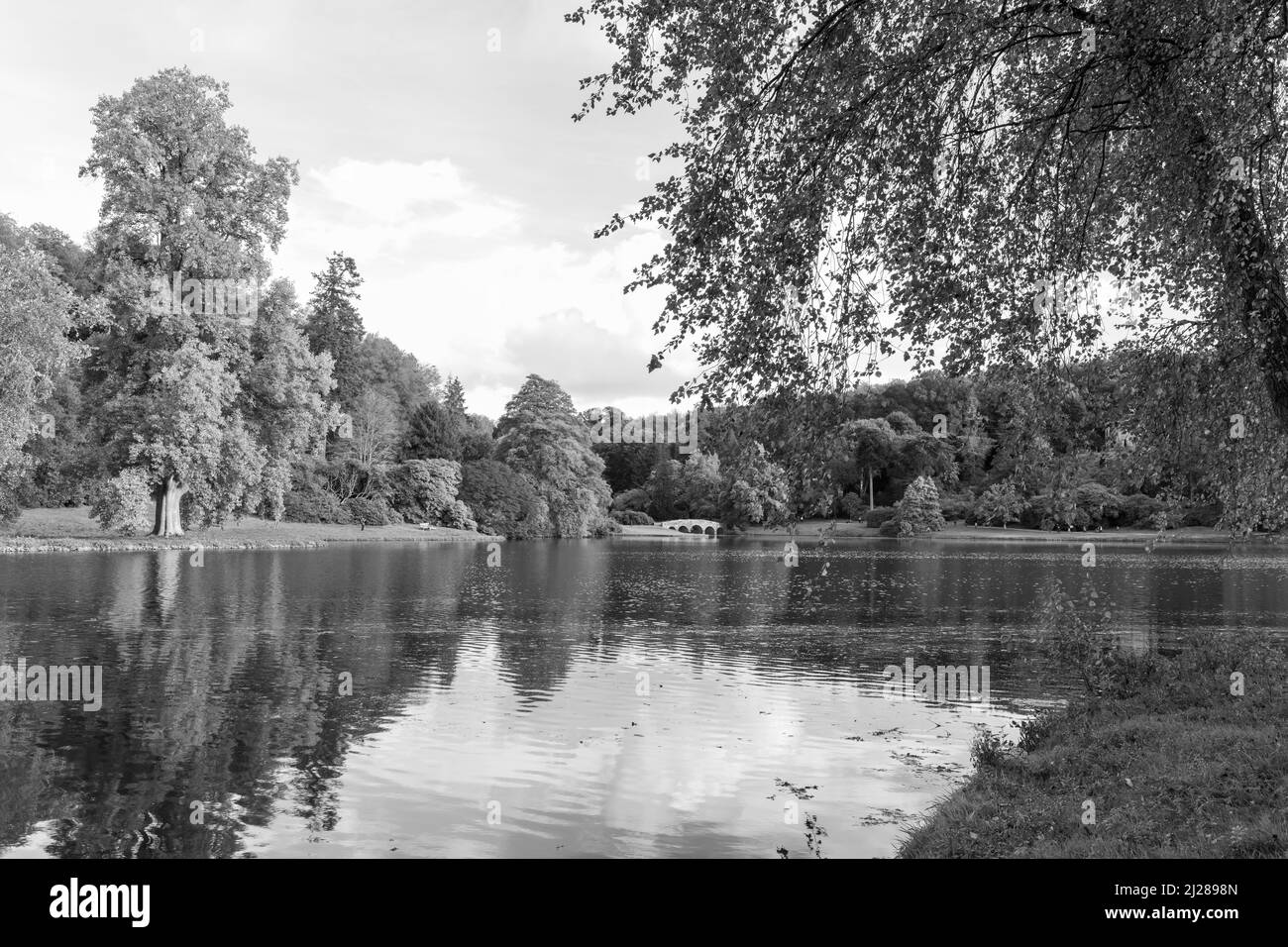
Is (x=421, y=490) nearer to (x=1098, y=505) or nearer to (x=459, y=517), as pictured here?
(x=459, y=517)

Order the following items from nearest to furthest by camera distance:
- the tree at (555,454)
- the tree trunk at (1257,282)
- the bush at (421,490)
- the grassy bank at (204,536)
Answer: the tree trunk at (1257,282) → the grassy bank at (204,536) → the bush at (421,490) → the tree at (555,454)

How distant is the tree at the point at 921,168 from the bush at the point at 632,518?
3805 inches

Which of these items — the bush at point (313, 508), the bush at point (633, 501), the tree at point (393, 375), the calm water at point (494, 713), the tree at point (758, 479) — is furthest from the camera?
the bush at point (633, 501)

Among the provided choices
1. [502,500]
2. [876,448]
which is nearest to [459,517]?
[502,500]

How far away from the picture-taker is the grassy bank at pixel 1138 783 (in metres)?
7.56

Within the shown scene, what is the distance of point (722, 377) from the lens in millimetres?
8844

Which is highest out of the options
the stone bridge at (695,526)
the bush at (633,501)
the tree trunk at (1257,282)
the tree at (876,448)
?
the tree at (876,448)

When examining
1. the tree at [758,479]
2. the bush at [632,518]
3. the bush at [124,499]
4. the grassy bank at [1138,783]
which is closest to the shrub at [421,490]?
the bush at [124,499]

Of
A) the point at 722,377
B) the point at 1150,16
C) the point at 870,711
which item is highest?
the point at 1150,16

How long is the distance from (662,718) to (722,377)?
24.6ft

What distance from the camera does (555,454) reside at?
84500 millimetres

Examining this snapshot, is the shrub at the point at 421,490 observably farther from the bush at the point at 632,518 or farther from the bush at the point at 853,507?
the bush at the point at 853,507
